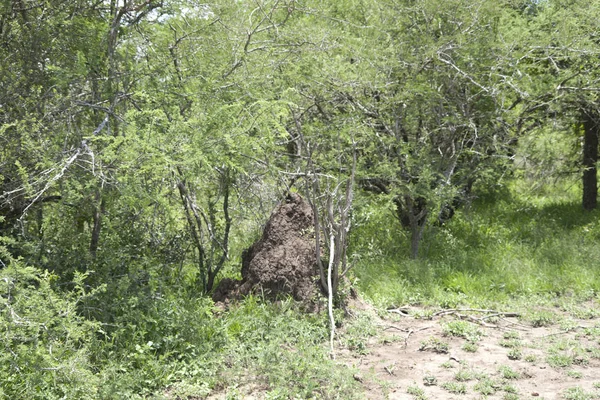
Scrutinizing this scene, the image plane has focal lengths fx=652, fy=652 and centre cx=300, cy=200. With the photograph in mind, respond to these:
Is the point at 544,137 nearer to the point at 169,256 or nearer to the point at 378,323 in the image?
the point at 378,323

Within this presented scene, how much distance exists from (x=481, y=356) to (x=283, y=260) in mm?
2069

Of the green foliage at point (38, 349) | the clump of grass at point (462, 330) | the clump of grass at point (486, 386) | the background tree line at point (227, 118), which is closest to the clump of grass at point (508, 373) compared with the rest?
the clump of grass at point (486, 386)

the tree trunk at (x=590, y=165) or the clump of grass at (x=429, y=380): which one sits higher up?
the tree trunk at (x=590, y=165)

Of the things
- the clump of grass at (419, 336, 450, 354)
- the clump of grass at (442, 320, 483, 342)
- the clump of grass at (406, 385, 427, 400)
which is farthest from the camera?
the clump of grass at (442, 320, 483, 342)

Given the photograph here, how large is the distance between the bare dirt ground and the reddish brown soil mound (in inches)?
34.9

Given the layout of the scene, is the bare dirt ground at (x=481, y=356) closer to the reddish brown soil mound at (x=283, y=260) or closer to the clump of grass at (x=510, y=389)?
the clump of grass at (x=510, y=389)

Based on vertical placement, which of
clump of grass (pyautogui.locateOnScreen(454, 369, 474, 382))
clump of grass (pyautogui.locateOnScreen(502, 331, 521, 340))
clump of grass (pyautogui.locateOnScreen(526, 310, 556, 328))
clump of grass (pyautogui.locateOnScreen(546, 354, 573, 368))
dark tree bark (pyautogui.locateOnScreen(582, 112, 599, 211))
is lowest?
clump of grass (pyautogui.locateOnScreen(454, 369, 474, 382))

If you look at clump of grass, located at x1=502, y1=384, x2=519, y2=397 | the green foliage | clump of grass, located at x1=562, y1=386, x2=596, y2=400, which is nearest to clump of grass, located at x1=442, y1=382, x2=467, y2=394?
clump of grass, located at x1=502, y1=384, x2=519, y2=397

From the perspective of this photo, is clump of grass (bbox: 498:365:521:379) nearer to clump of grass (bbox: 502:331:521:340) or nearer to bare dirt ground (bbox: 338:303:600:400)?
bare dirt ground (bbox: 338:303:600:400)

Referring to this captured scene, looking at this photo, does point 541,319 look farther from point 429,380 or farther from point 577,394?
point 429,380

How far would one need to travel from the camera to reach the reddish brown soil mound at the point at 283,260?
6.37 meters

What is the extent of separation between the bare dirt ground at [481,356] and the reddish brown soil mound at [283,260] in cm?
89

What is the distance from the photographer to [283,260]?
6438 millimetres

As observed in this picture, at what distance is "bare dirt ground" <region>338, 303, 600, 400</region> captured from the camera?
4.83 meters
